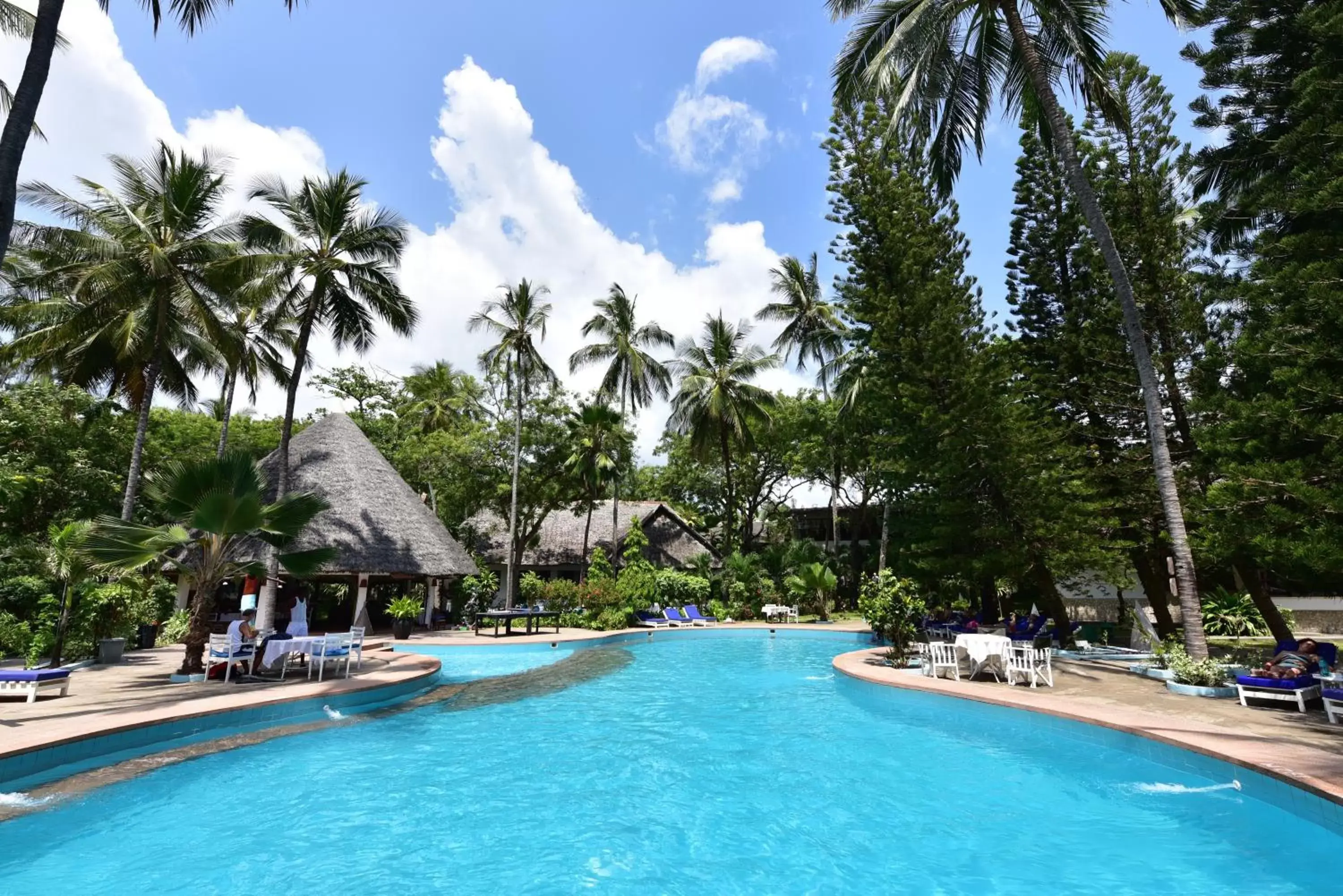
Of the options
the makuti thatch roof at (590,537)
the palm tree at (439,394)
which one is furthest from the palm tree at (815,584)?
the palm tree at (439,394)

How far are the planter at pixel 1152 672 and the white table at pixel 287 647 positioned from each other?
13.7 m

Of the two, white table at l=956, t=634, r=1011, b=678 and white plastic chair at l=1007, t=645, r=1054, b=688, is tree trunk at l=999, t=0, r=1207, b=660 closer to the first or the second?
white plastic chair at l=1007, t=645, r=1054, b=688

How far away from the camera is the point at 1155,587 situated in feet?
51.6

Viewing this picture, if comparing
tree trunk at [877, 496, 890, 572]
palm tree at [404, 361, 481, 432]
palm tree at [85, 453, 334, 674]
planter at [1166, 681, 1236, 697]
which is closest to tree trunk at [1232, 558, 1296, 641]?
planter at [1166, 681, 1236, 697]

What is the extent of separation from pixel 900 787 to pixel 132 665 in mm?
13457

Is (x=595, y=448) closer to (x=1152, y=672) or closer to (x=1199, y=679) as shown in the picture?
(x=1152, y=672)

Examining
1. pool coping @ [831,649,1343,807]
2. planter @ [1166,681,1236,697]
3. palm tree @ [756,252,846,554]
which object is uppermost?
palm tree @ [756,252,846,554]

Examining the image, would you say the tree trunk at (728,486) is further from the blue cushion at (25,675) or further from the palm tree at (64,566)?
the blue cushion at (25,675)

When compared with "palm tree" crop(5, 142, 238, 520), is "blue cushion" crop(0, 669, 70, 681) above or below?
below

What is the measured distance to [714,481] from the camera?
38.2m

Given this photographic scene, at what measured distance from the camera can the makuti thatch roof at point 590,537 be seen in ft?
104

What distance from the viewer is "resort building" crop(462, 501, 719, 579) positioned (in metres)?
31.5

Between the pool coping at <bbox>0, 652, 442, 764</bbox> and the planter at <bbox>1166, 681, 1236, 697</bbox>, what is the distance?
12.1 meters

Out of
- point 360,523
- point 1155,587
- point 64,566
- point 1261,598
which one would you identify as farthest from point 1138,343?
point 360,523
